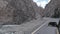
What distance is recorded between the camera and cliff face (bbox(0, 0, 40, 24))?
59.7 feet

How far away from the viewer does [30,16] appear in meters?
20.1

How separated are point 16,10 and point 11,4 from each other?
0.92 metres

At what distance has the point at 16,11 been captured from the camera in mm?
19344

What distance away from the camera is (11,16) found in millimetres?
18875

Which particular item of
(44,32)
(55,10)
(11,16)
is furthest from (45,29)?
(11,16)

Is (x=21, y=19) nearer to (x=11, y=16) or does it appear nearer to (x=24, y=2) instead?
(x=11, y=16)

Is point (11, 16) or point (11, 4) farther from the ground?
point (11, 4)

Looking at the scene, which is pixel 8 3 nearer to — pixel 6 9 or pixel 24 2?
pixel 6 9

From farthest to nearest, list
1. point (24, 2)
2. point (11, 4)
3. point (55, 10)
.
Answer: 1. point (24, 2)
2. point (11, 4)
3. point (55, 10)

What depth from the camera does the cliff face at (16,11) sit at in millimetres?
18188

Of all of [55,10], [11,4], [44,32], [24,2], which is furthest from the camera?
[24,2]

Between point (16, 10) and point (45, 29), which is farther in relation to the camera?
point (16, 10)

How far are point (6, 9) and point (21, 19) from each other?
6.93ft

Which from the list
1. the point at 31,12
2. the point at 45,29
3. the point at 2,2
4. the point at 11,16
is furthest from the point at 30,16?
the point at 45,29
